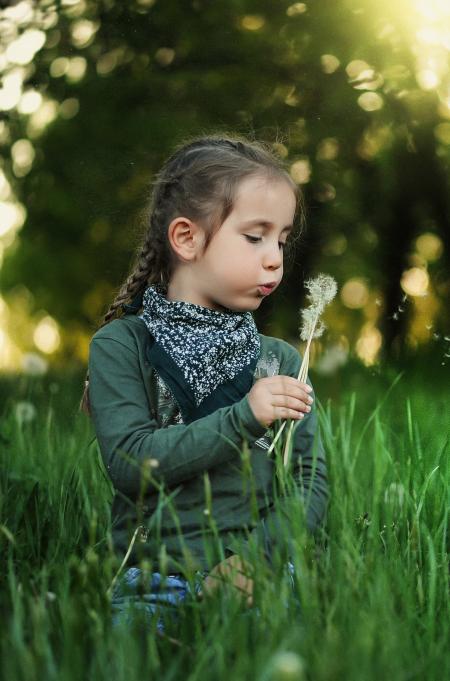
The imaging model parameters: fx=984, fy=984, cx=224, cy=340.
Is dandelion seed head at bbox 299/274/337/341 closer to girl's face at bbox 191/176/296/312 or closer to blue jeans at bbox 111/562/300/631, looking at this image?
girl's face at bbox 191/176/296/312

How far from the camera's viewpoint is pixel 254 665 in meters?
1.36

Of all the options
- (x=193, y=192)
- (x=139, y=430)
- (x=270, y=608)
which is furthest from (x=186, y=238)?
(x=270, y=608)

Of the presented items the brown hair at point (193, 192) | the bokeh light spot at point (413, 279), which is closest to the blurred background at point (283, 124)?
the bokeh light spot at point (413, 279)

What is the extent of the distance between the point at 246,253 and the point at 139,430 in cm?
44

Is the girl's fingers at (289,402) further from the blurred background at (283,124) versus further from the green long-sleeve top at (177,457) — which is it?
Result: the blurred background at (283,124)

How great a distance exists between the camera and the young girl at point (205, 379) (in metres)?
1.96

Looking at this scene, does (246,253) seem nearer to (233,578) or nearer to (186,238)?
(186,238)

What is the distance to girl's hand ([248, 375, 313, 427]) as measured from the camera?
1891 mm

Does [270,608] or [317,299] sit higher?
[317,299]

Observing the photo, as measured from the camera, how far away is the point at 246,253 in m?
2.12

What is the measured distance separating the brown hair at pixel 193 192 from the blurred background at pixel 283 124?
4.40 ft

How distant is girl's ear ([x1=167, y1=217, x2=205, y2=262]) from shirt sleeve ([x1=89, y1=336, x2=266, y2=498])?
252 mm

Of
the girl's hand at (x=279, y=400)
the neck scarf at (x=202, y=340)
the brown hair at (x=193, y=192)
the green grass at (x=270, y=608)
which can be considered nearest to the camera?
the green grass at (x=270, y=608)

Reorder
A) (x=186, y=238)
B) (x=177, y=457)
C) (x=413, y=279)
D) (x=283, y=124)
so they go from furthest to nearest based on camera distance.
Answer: (x=413, y=279), (x=283, y=124), (x=186, y=238), (x=177, y=457)
